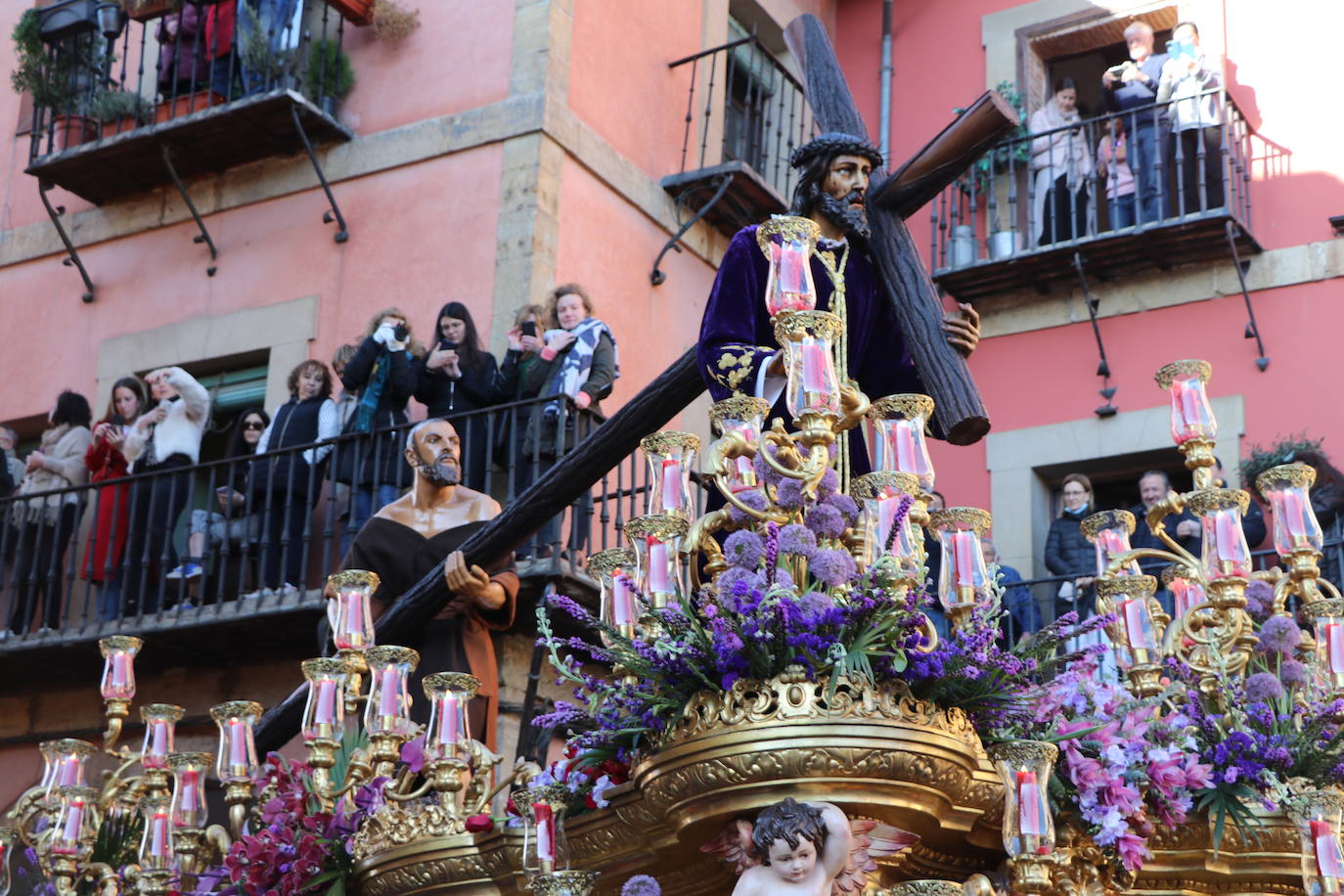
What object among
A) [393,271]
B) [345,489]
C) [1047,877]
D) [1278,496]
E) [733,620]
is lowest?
[1047,877]

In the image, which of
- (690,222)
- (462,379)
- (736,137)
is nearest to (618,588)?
(462,379)

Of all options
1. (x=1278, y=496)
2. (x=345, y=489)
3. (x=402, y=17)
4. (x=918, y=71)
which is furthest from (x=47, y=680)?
(x=1278, y=496)

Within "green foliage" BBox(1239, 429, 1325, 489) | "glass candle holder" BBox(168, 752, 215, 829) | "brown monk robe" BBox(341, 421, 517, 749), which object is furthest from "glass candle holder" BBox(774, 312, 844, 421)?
"green foliage" BBox(1239, 429, 1325, 489)

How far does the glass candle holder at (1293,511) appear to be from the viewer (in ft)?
21.5

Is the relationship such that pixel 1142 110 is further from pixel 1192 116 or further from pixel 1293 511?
pixel 1293 511

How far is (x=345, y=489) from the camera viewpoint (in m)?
12.8

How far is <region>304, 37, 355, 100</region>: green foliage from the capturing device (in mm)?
14547

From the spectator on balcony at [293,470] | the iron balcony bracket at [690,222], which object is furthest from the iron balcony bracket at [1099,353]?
the spectator on balcony at [293,470]

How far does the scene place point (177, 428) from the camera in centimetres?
1352

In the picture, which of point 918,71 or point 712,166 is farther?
point 918,71

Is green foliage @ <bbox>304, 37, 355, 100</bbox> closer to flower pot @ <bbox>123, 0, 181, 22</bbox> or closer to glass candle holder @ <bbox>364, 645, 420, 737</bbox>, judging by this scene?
flower pot @ <bbox>123, 0, 181, 22</bbox>

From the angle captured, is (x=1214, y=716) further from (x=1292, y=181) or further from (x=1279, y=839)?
(x=1292, y=181)

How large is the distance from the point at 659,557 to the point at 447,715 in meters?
1.09

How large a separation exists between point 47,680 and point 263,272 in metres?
3.14
